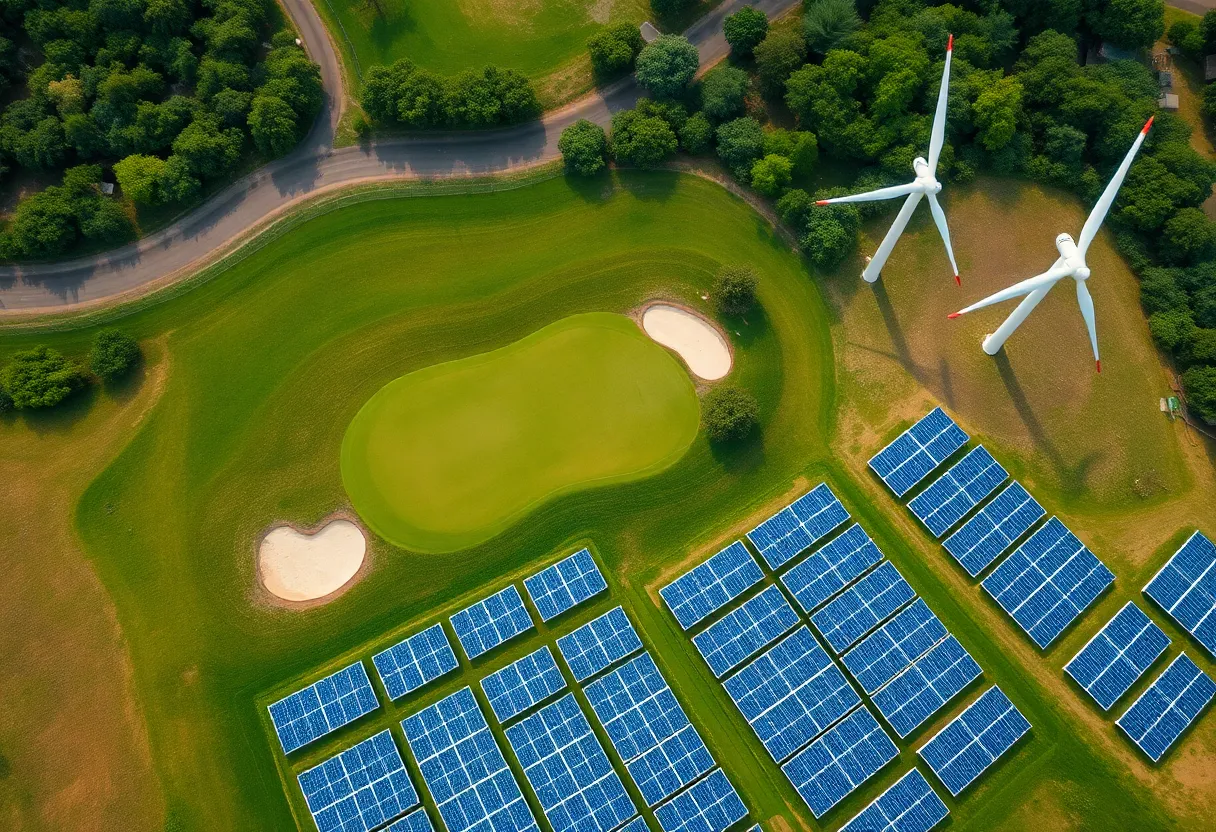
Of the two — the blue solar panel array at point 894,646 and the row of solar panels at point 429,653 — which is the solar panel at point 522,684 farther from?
the blue solar panel array at point 894,646

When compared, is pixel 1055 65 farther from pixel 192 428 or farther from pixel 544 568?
pixel 192 428

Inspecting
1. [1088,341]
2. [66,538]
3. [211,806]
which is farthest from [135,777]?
[1088,341]

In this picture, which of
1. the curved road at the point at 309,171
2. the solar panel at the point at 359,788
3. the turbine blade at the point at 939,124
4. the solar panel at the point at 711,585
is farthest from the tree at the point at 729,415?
the solar panel at the point at 359,788

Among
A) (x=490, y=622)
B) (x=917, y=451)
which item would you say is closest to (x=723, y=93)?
(x=917, y=451)

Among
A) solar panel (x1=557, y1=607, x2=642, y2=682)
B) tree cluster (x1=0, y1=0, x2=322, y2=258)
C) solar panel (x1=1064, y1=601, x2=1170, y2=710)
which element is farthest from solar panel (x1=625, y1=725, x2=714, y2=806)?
tree cluster (x1=0, y1=0, x2=322, y2=258)

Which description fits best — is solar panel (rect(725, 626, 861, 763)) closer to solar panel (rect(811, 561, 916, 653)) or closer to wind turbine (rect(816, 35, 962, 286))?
solar panel (rect(811, 561, 916, 653))
